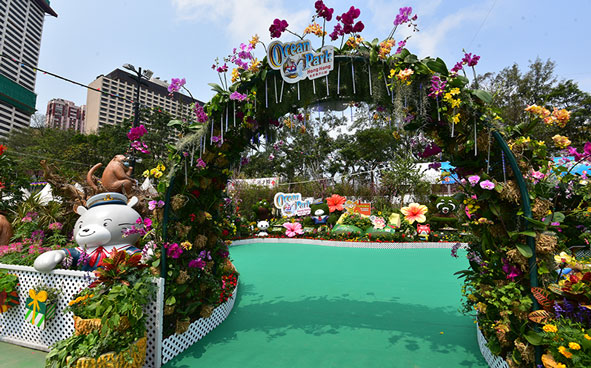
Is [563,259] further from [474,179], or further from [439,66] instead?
[439,66]

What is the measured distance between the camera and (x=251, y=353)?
346cm

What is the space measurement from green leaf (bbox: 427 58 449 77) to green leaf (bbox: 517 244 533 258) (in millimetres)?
1823

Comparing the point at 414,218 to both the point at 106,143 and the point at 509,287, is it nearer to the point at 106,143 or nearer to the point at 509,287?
the point at 509,287

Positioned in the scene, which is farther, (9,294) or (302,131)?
(302,131)

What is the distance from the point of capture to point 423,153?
3598 millimetres

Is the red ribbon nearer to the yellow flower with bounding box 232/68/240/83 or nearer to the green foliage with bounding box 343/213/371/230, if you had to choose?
the yellow flower with bounding box 232/68/240/83

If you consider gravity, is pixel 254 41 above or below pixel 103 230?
above

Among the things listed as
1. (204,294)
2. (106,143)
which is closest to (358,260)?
(204,294)

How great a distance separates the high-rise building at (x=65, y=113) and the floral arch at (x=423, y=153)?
69.7 m

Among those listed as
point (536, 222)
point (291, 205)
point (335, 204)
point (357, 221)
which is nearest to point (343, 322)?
point (536, 222)

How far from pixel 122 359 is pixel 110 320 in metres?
0.37

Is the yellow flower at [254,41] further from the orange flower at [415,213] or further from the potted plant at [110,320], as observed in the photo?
the orange flower at [415,213]

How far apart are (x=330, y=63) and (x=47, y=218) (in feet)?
23.0

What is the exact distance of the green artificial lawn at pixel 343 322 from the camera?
3.34 meters
